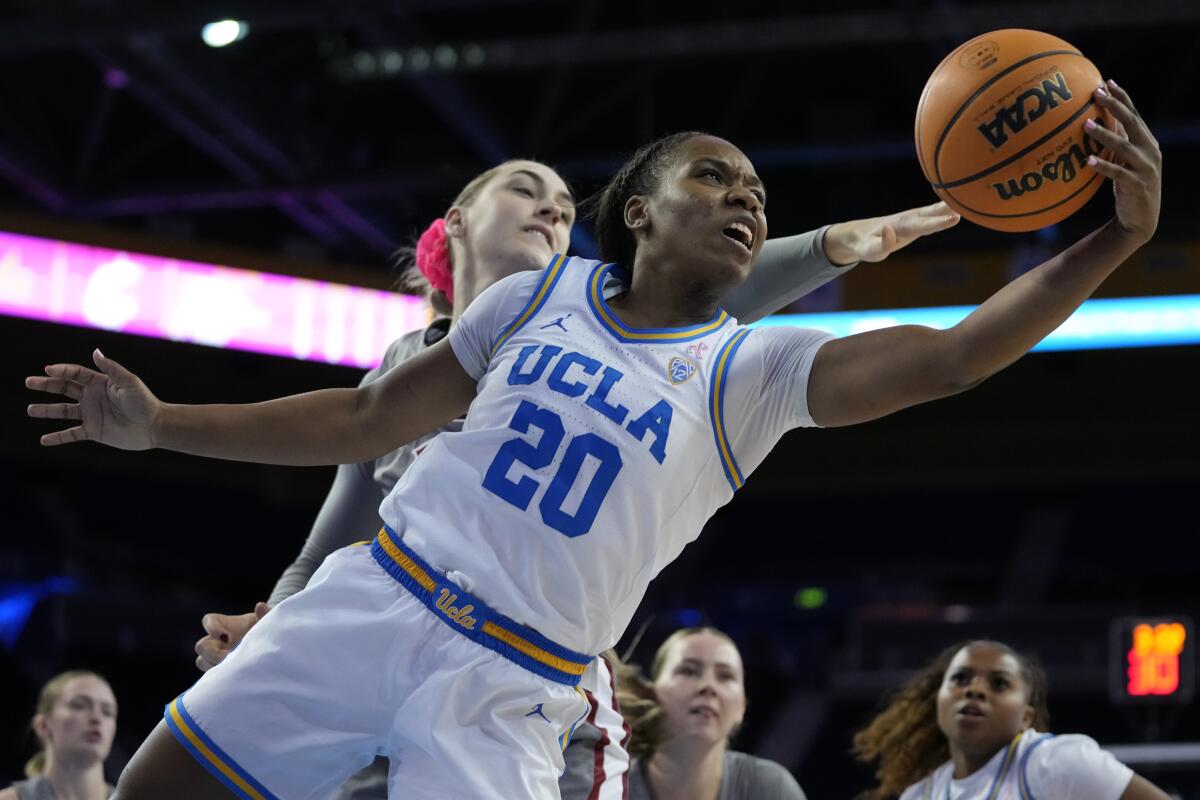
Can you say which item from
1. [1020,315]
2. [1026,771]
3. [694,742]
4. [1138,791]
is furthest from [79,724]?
[1020,315]

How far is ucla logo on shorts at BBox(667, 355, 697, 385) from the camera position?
2283mm

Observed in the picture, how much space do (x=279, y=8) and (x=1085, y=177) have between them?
6.43 m

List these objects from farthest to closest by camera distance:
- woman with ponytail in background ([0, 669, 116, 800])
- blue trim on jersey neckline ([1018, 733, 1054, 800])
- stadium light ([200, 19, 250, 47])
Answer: stadium light ([200, 19, 250, 47])
woman with ponytail in background ([0, 669, 116, 800])
blue trim on jersey neckline ([1018, 733, 1054, 800])

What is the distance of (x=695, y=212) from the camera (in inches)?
95.7

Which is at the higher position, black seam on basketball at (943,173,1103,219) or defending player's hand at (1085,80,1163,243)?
black seam on basketball at (943,173,1103,219)

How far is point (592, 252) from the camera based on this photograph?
455 inches

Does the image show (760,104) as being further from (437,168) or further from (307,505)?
(307,505)

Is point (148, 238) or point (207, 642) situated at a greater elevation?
point (148, 238)

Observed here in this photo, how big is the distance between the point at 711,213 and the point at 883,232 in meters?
0.45

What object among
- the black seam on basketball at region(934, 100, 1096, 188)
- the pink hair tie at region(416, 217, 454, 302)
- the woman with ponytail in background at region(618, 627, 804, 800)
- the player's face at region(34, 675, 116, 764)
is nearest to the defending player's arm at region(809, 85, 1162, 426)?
the black seam on basketball at region(934, 100, 1096, 188)

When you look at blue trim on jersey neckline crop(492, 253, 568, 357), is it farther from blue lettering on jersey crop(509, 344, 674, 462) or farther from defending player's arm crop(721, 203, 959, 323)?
defending player's arm crop(721, 203, 959, 323)

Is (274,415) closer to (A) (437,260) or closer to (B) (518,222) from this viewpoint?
(B) (518,222)

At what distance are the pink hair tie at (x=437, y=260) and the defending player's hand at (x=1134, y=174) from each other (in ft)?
5.47

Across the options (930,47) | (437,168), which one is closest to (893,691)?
(930,47)
